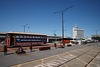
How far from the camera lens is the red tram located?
62.5 ft

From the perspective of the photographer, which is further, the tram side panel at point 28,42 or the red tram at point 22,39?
the tram side panel at point 28,42

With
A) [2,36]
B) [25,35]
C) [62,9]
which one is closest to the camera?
[25,35]

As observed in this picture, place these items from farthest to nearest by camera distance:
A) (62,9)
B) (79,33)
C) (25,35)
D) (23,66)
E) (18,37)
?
1. (79,33)
2. (62,9)
3. (25,35)
4. (18,37)
5. (23,66)

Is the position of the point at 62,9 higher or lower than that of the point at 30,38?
higher

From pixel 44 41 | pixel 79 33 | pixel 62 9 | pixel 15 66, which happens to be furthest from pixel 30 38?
pixel 79 33

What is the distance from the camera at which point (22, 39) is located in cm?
2067

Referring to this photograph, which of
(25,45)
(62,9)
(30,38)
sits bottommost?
(25,45)

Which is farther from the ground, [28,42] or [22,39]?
[22,39]

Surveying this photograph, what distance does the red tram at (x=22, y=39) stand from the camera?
1905 centimetres

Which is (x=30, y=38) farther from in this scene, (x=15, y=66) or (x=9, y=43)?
(x=15, y=66)

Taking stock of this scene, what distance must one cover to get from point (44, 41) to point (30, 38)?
494 centimetres

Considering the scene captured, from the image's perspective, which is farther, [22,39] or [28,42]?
[28,42]

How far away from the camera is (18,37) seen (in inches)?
789

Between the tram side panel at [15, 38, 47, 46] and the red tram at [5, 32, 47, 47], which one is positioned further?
the tram side panel at [15, 38, 47, 46]
